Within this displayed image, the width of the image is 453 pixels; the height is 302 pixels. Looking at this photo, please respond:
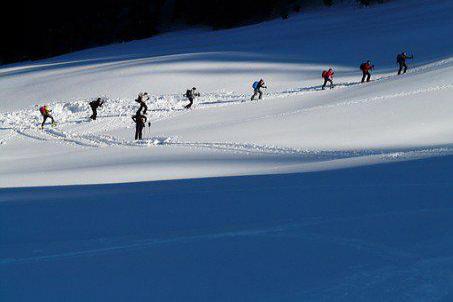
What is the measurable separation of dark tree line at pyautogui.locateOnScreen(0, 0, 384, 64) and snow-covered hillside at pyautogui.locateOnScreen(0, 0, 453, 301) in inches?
689

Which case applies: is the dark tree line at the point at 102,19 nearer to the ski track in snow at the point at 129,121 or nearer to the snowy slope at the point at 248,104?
the snowy slope at the point at 248,104

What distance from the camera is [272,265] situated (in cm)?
433

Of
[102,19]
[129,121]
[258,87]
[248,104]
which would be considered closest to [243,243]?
[248,104]

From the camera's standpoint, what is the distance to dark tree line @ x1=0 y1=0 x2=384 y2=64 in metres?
43.2

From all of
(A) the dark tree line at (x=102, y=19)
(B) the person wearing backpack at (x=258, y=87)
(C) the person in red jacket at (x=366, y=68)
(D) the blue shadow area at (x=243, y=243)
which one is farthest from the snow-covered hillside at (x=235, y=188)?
(A) the dark tree line at (x=102, y=19)

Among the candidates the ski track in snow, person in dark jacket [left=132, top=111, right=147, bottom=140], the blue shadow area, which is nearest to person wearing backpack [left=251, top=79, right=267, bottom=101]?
the ski track in snow

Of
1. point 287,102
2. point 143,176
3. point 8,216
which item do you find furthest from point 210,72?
point 8,216

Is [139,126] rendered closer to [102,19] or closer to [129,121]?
[129,121]

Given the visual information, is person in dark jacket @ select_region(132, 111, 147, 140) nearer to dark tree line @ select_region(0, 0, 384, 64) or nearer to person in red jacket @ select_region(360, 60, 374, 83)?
person in red jacket @ select_region(360, 60, 374, 83)

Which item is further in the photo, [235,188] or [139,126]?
[139,126]

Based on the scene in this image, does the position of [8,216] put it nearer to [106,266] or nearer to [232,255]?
[106,266]

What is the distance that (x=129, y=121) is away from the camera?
66.1 feet

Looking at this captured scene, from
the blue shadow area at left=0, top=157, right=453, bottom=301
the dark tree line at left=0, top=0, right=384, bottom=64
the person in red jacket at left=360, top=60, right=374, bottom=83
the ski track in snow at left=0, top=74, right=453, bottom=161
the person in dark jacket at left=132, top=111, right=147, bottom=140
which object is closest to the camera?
the blue shadow area at left=0, top=157, right=453, bottom=301

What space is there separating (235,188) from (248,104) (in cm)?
1262
